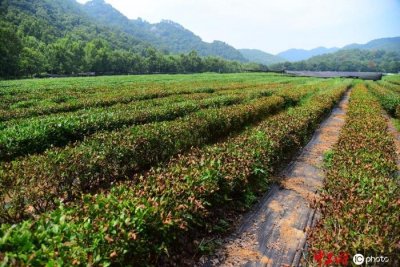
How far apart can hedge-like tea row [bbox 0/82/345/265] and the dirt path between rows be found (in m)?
0.67

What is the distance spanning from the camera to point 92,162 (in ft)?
25.8

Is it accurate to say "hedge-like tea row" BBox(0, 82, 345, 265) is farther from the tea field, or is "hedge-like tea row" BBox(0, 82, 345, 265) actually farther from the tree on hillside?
the tree on hillside

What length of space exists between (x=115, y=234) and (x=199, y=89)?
31.2 m

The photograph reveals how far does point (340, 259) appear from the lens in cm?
419

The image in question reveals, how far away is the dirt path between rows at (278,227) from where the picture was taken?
6.16m

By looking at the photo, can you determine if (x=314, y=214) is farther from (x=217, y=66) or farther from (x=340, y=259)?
(x=217, y=66)

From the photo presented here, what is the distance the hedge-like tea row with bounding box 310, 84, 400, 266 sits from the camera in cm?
435

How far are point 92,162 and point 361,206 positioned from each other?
5.85 m

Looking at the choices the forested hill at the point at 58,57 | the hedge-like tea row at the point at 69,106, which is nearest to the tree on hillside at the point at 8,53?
the forested hill at the point at 58,57

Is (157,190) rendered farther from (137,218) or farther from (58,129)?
(58,129)

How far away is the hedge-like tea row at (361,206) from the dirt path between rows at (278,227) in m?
0.54

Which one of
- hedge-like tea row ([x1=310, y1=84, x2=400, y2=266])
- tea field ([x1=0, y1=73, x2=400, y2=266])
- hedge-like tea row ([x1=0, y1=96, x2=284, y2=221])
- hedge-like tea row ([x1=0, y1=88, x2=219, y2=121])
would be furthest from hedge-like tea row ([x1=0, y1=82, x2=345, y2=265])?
hedge-like tea row ([x1=0, y1=88, x2=219, y2=121])

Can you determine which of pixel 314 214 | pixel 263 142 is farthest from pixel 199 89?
pixel 314 214

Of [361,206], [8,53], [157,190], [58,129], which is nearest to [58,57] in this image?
[8,53]
